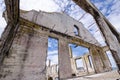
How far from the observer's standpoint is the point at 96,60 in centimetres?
1101

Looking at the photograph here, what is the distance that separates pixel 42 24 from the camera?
26.7 ft

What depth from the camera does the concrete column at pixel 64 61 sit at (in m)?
7.22

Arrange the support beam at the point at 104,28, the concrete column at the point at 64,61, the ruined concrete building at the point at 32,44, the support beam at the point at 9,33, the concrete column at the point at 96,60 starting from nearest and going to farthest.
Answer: the support beam at the point at 104,28 → the ruined concrete building at the point at 32,44 → the support beam at the point at 9,33 → the concrete column at the point at 64,61 → the concrete column at the point at 96,60

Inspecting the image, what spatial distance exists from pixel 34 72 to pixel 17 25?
9.82 feet

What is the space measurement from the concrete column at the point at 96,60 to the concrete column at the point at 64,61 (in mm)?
3824

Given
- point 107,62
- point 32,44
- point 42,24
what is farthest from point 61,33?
point 107,62

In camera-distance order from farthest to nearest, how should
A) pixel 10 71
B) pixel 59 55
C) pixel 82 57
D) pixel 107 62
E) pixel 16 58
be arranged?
pixel 82 57, pixel 107 62, pixel 59 55, pixel 16 58, pixel 10 71

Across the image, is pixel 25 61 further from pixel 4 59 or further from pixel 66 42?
pixel 66 42

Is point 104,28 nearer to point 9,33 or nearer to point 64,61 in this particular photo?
point 9,33

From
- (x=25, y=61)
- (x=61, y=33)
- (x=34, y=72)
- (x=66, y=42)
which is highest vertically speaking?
(x=61, y=33)

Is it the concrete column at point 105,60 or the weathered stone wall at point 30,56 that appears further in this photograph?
the concrete column at point 105,60

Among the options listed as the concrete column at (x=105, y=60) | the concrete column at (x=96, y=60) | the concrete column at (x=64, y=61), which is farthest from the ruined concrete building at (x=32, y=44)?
the concrete column at (x=105, y=60)

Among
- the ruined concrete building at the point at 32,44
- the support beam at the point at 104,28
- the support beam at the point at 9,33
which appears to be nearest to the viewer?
the support beam at the point at 104,28

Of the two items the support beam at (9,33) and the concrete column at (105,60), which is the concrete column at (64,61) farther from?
the concrete column at (105,60)
